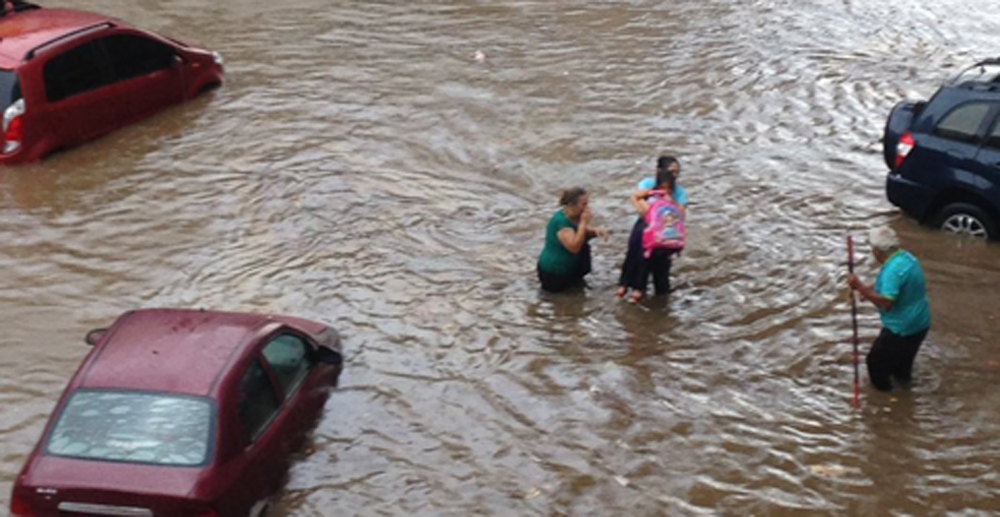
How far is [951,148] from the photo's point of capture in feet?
40.1

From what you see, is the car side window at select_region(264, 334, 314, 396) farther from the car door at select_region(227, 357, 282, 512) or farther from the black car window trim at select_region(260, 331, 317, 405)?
the car door at select_region(227, 357, 282, 512)

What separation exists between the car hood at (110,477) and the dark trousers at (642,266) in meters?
4.93

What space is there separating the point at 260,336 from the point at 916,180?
7.11m

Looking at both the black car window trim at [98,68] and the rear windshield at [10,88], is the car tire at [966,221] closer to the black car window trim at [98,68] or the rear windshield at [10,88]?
the black car window trim at [98,68]

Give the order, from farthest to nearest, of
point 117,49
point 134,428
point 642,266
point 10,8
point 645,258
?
point 10,8 < point 117,49 < point 642,266 < point 645,258 < point 134,428

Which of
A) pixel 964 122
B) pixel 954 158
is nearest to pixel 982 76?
pixel 964 122

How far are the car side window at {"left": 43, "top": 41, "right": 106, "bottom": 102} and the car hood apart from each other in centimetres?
757

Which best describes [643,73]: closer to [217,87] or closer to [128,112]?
[217,87]

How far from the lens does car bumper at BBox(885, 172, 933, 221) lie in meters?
12.5

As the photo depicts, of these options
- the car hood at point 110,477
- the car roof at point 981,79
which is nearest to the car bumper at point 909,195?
the car roof at point 981,79

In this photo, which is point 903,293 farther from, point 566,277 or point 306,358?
point 306,358

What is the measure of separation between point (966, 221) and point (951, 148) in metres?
0.75

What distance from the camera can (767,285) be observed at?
11.7m

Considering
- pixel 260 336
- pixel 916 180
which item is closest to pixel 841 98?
pixel 916 180
